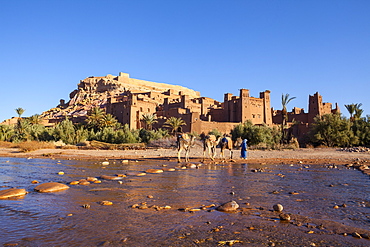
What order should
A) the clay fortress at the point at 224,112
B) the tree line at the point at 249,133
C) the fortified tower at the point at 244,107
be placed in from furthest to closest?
1. the fortified tower at the point at 244,107
2. the clay fortress at the point at 224,112
3. the tree line at the point at 249,133

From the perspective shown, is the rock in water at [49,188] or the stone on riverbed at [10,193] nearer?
the stone on riverbed at [10,193]

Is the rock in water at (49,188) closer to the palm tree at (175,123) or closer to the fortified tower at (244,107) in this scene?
the palm tree at (175,123)

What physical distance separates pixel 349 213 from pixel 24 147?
25.9m

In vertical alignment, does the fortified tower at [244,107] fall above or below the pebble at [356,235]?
above

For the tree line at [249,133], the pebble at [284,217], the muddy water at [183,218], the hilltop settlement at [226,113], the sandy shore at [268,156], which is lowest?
the muddy water at [183,218]

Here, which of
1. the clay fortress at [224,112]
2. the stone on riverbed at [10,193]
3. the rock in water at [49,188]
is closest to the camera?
the stone on riverbed at [10,193]

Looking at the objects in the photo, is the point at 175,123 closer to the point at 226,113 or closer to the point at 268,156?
the point at 226,113

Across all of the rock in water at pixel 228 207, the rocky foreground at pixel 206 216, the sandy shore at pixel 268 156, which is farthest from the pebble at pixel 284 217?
the sandy shore at pixel 268 156

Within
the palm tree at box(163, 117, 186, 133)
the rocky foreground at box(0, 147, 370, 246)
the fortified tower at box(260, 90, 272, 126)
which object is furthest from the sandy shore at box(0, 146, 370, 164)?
the fortified tower at box(260, 90, 272, 126)

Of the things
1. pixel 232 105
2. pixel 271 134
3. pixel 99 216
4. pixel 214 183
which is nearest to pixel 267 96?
pixel 232 105

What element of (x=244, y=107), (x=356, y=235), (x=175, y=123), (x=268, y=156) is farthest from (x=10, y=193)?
(x=244, y=107)

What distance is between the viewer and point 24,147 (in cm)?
2478

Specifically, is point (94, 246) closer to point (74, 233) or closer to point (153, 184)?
point (74, 233)

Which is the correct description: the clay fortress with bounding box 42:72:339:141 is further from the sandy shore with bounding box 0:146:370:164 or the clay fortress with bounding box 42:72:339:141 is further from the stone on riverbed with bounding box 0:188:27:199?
the stone on riverbed with bounding box 0:188:27:199
